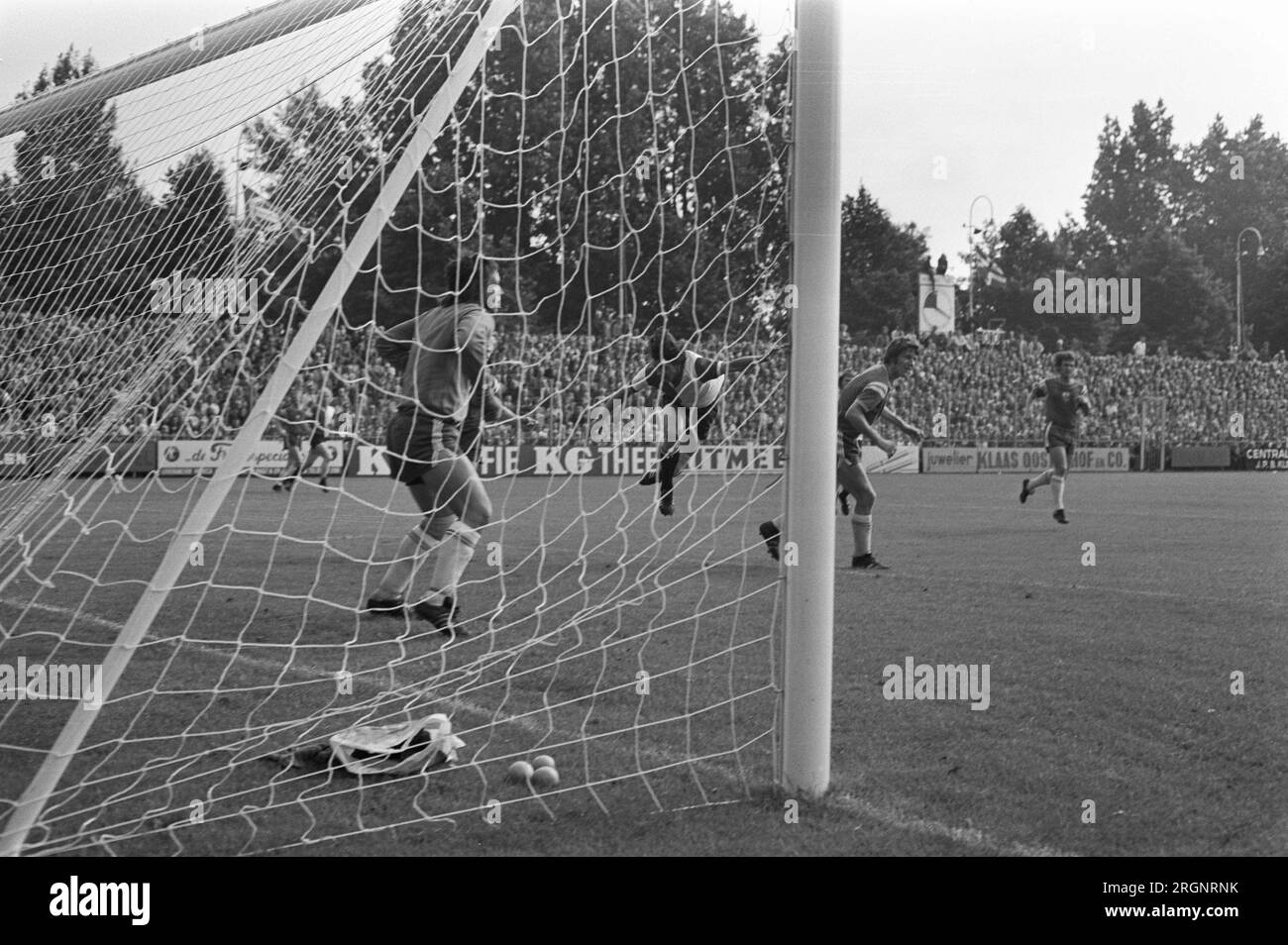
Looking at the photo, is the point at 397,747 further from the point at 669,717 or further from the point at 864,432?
the point at 864,432

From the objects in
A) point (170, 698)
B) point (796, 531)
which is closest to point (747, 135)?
point (796, 531)

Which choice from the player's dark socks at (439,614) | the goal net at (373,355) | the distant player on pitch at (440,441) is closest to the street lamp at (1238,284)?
the goal net at (373,355)

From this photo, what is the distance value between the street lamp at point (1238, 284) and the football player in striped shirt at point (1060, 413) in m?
21.2

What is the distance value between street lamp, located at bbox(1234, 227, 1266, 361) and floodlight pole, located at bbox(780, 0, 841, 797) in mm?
31991

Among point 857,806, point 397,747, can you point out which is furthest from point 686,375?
point 857,806

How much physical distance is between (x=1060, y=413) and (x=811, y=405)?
10.8m

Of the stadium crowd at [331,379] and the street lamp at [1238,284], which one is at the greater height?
the street lamp at [1238,284]

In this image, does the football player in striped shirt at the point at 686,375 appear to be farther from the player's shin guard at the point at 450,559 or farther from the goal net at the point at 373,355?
the player's shin guard at the point at 450,559

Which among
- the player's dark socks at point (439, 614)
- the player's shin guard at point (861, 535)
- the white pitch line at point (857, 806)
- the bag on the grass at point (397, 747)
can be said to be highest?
the player's shin guard at point (861, 535)

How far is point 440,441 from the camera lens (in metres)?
6.21

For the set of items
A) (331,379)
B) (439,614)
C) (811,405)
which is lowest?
(439,614)

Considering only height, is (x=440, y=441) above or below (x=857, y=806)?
above

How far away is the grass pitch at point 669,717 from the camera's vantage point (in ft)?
10.7

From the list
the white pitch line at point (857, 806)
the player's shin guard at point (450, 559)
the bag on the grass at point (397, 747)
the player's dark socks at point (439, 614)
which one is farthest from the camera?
the player's shin guard at point (450, 559)
